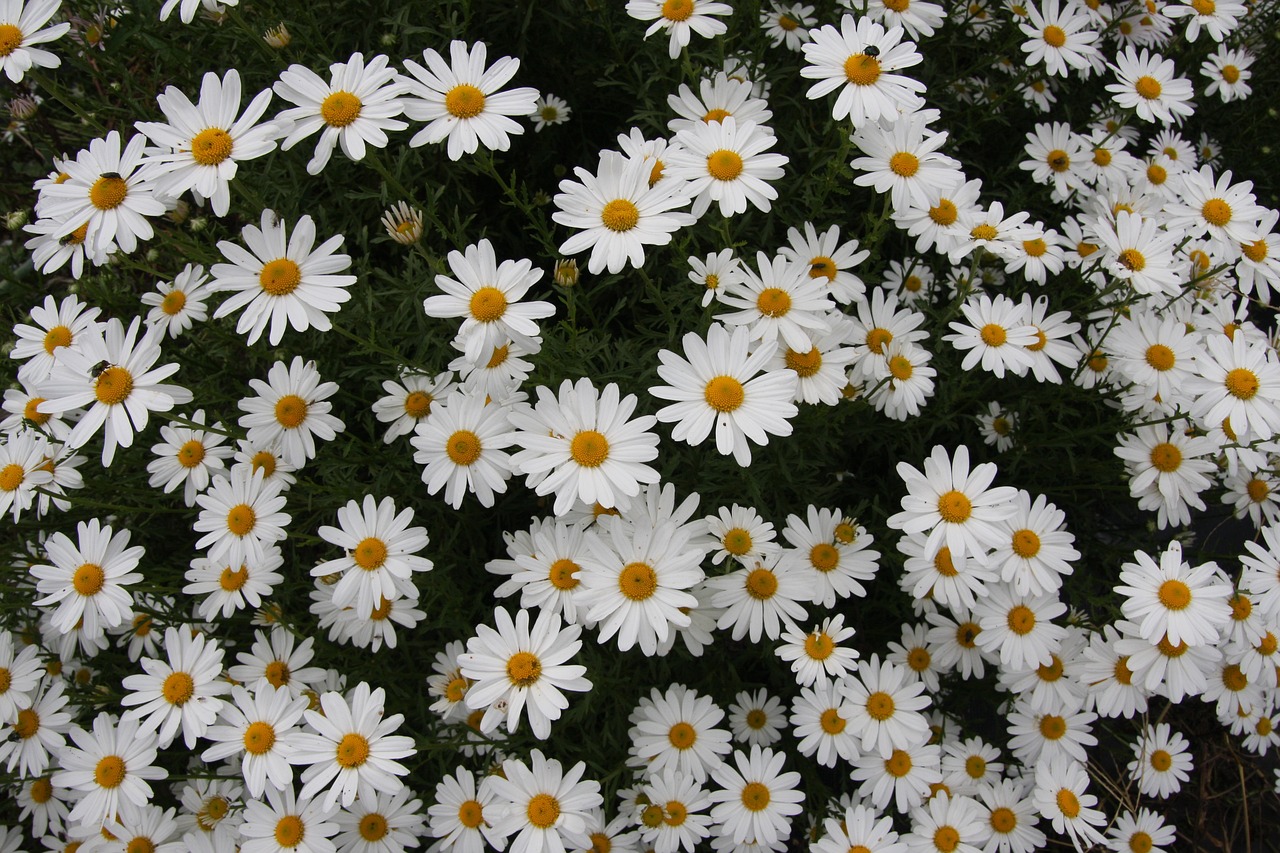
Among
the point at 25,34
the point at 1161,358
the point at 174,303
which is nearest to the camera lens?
the point at 25,34

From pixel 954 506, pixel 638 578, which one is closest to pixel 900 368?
pixel 954 506

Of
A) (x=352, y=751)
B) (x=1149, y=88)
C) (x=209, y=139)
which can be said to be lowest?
(x=352, y=751)

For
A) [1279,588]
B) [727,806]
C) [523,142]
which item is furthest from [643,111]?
[1279,588]

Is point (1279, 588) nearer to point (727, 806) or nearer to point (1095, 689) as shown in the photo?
point (1095, 689)

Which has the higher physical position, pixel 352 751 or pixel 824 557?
pixel 824 557

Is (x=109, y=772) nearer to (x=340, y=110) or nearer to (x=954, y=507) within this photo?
(x=340, y=110)

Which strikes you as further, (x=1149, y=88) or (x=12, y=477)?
(x=1149, y=88)

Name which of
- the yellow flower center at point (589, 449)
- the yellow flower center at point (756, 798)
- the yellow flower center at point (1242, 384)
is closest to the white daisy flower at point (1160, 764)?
the yellow flower center at point (1242, 384)
